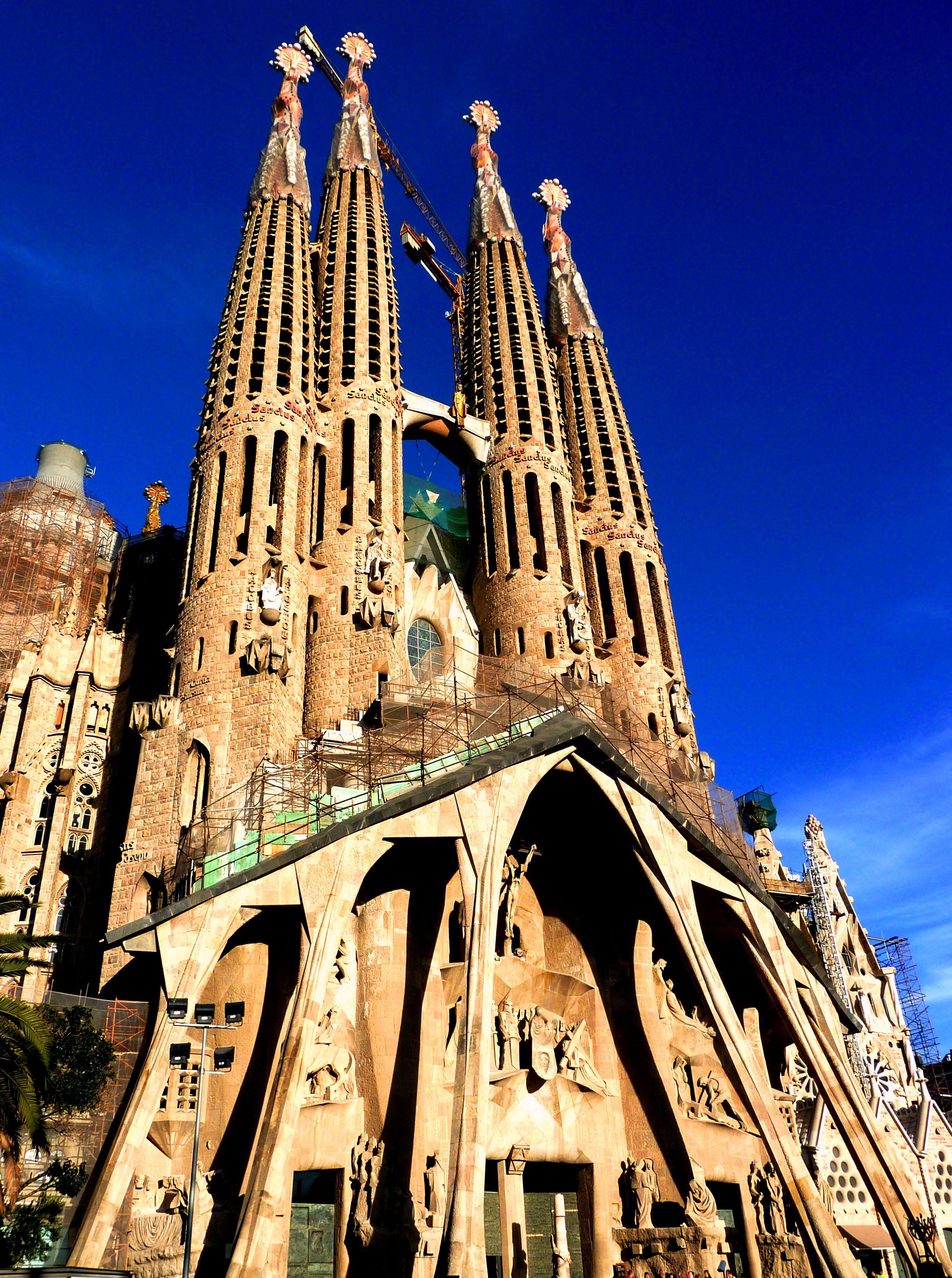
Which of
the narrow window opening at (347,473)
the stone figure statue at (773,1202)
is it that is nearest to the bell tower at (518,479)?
the narrow window opening at (347,473)

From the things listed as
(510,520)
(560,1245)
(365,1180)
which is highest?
(510,520)

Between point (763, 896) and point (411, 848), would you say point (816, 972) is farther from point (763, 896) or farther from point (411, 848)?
point (411, 848)

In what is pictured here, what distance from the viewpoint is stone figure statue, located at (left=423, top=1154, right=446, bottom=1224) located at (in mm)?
19453

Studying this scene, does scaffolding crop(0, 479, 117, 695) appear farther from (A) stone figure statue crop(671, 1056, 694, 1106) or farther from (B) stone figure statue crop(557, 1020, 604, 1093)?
(A) stone figure statue crop(671, 1056, 694, 1106)

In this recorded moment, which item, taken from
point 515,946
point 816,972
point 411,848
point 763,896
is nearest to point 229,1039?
point 411,848

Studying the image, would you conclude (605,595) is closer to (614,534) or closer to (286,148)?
(614,534)

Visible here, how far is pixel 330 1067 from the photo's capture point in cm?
2034

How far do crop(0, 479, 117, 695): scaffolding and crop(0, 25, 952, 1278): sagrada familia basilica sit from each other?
137mm

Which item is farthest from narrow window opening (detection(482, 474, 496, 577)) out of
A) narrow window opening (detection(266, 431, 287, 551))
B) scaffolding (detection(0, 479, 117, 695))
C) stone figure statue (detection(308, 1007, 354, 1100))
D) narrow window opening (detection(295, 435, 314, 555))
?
stone figure statue (detection(308, 1007, 354, 1100))

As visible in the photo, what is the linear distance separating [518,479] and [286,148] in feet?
48.4

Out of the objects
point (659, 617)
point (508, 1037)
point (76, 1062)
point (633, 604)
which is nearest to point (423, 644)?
point (633, 604)

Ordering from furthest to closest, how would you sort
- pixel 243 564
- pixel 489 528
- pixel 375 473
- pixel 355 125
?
pixel 355 125 → pixel 489 528 → pixel 375 473 → pixel 243 564

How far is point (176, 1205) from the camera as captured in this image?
18.3 metres

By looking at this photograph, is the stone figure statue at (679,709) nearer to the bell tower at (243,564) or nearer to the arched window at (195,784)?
the bell tower at (243,564)
